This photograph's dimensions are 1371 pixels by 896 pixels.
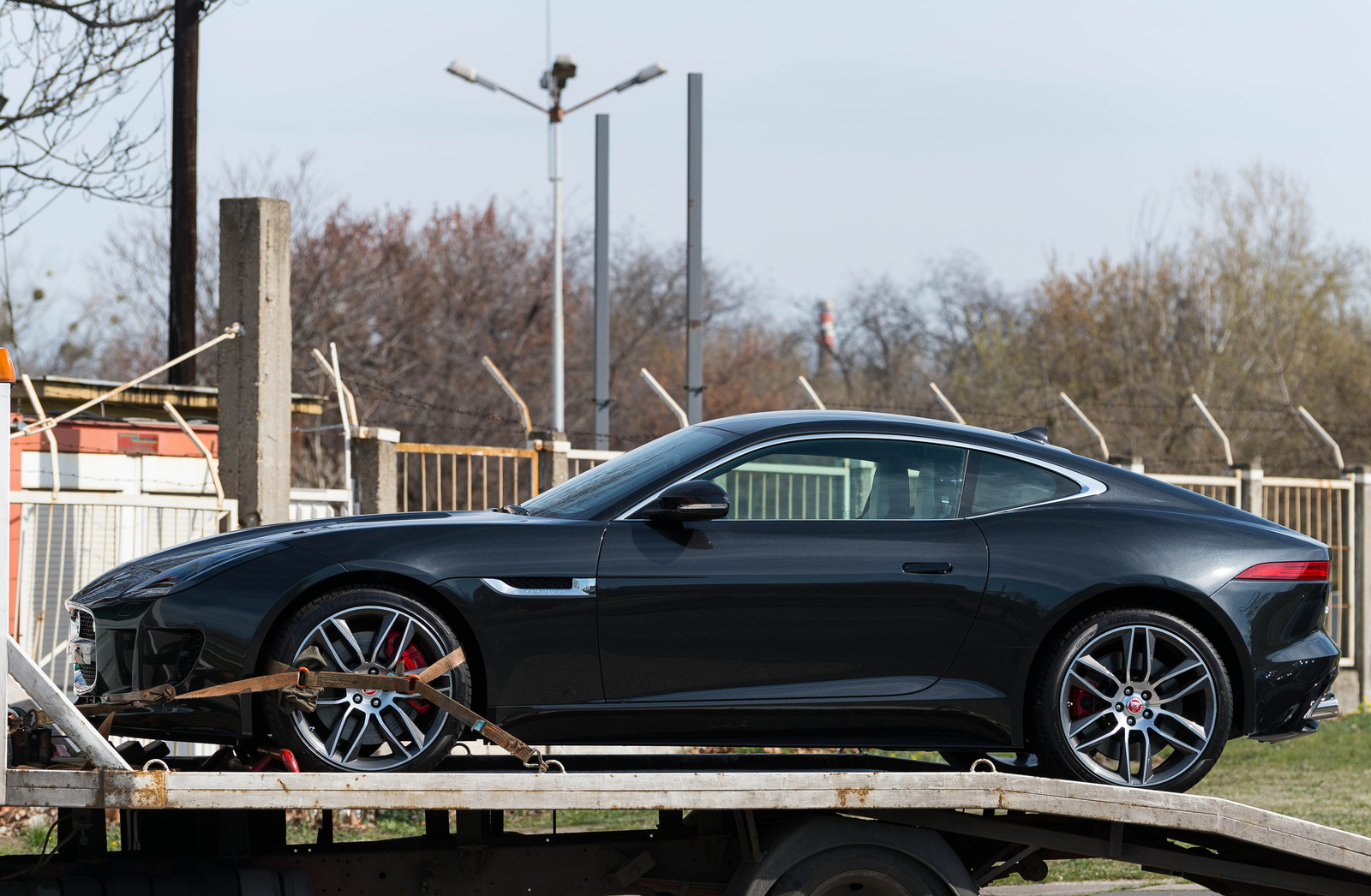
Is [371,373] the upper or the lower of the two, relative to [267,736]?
upper

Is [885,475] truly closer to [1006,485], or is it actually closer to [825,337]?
[1006,485]

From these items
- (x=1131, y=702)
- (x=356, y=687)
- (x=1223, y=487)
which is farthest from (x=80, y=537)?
(x=1223, y=487)

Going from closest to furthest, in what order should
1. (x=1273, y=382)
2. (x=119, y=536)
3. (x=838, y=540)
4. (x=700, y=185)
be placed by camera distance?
(x=838, y=540), (x=119, y=536), (x=700, y=185), (x=1273, y=382)

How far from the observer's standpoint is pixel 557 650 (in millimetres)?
4633

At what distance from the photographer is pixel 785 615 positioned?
15.6ft

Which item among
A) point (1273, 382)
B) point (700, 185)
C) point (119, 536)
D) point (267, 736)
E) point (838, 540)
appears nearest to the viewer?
point (267, 736)

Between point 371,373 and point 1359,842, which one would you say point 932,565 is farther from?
point 371,373

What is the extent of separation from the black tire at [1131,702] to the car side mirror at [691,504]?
1275mm

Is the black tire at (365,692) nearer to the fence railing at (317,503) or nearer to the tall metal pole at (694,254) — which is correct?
the fence railing at (317,503)

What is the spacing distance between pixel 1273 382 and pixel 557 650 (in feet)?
88.5

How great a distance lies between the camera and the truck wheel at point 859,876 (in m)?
4.83

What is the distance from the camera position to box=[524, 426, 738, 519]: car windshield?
4953mm

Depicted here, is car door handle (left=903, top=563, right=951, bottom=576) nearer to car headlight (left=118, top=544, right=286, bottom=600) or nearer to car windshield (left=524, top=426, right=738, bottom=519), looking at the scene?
car windshield (left=524, top=426, right=738, bottom=519)

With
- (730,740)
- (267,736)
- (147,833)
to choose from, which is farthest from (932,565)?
(147,833)
